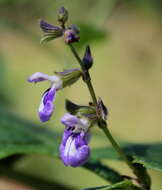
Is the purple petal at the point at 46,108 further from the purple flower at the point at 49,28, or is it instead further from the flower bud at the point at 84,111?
the purple flower at the point at 49,28

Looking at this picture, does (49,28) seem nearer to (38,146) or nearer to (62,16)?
(62,16)

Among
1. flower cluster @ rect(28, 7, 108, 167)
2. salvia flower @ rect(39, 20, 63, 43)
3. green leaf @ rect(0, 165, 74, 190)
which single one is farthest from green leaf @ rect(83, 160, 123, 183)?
salvia flower @ rect(39, 20, 63, 43)

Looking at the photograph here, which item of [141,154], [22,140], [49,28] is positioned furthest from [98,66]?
[49,28]

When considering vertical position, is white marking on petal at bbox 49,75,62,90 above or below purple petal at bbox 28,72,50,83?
below

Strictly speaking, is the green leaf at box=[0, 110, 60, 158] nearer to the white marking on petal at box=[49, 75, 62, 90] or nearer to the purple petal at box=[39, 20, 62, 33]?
the white marking on petal at box=[49, 75, 62, 90]

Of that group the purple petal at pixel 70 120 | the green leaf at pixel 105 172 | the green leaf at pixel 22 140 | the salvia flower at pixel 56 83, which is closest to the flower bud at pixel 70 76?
the salvia flower at pixel 56 83

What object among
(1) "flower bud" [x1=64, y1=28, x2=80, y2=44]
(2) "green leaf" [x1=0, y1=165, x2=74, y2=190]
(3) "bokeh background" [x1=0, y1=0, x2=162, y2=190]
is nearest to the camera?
(1) "flower bud" [x1=64, y1=28, x2=80, y2=44]
